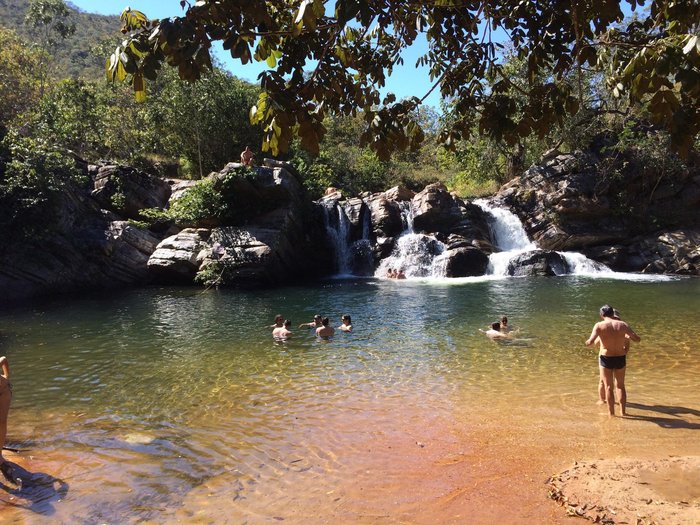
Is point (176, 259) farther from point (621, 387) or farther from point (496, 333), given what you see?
point (621, 387)

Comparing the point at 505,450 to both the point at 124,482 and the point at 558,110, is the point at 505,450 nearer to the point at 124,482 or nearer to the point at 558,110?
the point at 558,110

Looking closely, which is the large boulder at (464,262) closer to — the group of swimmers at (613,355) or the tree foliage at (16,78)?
the group of swimmers at (613,355)

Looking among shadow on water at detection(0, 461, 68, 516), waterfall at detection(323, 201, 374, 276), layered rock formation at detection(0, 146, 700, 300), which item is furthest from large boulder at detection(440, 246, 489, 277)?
shadow on water at detection(0, 461, 68, 516)

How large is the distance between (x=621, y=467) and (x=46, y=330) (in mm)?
14756

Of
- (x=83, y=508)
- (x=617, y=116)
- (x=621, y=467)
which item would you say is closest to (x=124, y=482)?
(x=83, y=508)

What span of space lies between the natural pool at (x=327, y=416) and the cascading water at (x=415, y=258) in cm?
1052

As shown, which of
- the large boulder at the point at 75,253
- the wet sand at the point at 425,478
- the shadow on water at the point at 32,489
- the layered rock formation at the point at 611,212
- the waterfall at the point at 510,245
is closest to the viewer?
the wet sand at the point at 425,478

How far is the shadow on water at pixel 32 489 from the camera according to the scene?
5266 millimetres

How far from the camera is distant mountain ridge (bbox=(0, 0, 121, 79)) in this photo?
74.9m

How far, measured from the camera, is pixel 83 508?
5.21 meters

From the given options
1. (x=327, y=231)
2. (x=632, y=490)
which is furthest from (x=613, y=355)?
(x=327, y=231)

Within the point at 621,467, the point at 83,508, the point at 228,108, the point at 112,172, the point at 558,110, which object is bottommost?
the point at 83,508

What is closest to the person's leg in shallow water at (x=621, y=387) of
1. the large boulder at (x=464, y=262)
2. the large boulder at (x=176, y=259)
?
the large boulder at (x=464, y=262)

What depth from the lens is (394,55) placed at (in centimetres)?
553
